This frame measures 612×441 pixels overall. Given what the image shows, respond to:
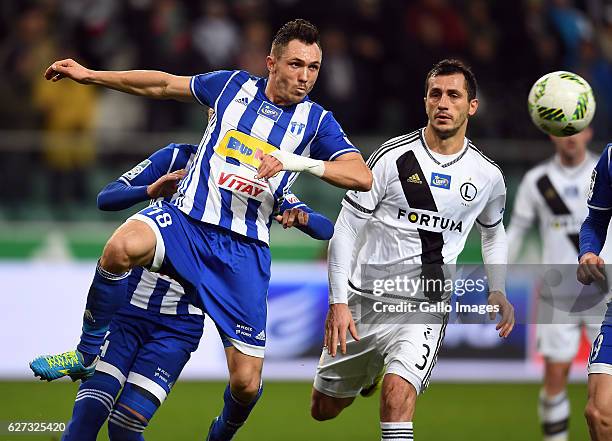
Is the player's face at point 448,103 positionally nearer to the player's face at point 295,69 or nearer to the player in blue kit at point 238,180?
the player in blue kit at point 238,180

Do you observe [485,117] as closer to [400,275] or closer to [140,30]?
[140,30]

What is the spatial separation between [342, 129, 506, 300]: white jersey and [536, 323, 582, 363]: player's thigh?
2571 millimetres

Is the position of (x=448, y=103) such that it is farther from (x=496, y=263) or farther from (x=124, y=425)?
(x=124, y=425)

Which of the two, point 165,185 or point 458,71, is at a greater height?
point 458,71

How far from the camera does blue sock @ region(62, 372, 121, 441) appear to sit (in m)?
5.76

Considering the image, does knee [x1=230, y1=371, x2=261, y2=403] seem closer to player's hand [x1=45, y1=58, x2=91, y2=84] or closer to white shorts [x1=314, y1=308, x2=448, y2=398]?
white shorts [x1=314, y1=308, x2=448, y2=398]

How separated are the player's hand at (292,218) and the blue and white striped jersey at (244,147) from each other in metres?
0.27

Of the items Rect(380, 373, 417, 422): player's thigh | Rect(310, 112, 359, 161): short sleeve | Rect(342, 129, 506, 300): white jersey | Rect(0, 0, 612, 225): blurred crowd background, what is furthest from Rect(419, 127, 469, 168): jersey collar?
Rect(0, 0, 612, 225): blurred crowd background

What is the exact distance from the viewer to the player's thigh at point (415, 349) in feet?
19.7

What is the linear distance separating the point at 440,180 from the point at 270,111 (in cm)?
111

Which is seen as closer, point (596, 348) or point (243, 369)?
point (596, 348)

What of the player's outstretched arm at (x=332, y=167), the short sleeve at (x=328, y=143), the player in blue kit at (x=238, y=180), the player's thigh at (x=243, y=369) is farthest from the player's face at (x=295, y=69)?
the player's thigh at (x=243, y=369)

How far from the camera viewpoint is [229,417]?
6.36 m

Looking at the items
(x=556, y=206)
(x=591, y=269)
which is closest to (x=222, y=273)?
(x=591, y=269)
